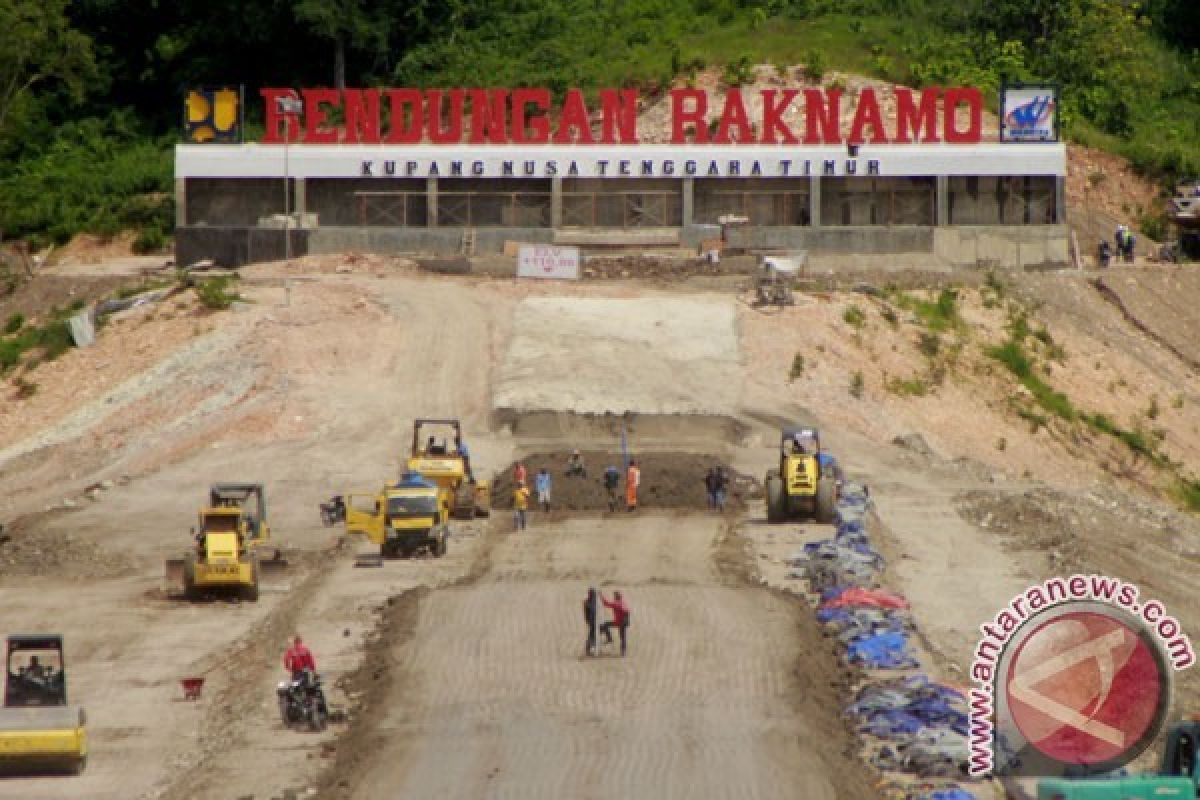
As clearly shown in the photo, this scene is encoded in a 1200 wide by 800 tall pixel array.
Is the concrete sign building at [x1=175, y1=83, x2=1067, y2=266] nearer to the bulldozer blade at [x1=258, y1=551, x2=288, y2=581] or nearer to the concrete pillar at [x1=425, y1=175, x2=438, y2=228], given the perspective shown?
the concrete pillar at [x1=425, y1=175, x2=438, y2=228]

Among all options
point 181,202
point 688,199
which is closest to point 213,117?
point 181,202

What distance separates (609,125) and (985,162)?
13690 mm

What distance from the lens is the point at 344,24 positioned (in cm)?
10612

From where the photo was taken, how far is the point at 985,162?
94.6m

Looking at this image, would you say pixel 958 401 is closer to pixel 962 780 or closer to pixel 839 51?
pixel 839 51

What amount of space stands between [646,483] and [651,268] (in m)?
25.8

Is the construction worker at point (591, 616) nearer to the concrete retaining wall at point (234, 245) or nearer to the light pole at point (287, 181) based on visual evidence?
the light pole at point (287, 181)

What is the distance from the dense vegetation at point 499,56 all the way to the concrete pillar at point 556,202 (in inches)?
480

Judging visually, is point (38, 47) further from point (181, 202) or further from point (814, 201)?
point (814, 201)

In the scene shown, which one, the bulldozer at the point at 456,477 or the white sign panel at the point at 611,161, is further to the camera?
the white sign panel at the point at 611,161

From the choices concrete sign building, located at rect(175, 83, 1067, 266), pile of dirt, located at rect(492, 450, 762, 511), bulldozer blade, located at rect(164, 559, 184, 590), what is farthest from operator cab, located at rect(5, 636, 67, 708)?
concrete sign building, located at rect(175, 83, 1067, 266)

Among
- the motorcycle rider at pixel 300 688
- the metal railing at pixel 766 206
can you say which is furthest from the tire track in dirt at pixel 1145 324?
the motorcycle rider at pixel 300 688

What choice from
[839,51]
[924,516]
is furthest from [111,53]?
[924,516]

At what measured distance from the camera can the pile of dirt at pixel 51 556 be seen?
53.4 meters
